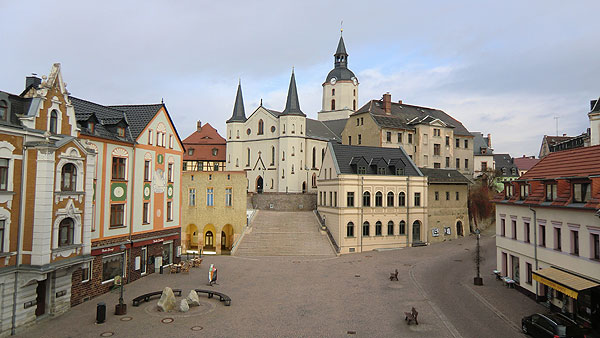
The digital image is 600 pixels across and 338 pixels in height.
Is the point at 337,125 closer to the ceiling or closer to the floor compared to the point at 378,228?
closer to the ceiling

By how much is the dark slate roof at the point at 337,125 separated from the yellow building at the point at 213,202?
3153cm

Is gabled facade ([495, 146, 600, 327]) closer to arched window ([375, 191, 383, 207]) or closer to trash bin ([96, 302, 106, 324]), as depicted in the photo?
arched window ([375, 191, 383, 207])

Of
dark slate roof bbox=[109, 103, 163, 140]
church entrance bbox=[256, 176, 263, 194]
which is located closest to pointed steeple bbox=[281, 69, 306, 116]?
church entrance bbox=[256, 176, 263, 194]

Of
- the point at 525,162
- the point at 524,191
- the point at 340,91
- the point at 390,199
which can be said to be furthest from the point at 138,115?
the point at 525,162

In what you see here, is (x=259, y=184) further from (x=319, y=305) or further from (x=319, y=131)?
(x=319, y=305)

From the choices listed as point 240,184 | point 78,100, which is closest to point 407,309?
point 78,100

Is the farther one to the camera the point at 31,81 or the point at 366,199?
the point at 366,199

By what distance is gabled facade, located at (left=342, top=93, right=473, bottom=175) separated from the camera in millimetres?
57656

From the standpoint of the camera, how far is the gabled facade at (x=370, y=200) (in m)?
42.0

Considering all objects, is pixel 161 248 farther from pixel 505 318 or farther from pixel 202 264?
pixel 505 318

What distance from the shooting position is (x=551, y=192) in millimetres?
22625

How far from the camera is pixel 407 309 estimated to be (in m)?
21.8

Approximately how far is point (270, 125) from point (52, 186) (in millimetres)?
46000

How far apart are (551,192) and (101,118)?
28669 millimetres
